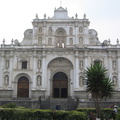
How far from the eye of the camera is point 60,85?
1631 inches

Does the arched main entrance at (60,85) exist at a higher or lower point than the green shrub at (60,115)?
higher

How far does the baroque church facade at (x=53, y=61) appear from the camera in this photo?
40.3 m

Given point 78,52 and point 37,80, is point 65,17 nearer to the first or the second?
point 78,52

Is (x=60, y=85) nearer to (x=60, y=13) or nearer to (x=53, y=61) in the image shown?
(x=53, y=61)

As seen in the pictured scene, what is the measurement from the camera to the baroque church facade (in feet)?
132

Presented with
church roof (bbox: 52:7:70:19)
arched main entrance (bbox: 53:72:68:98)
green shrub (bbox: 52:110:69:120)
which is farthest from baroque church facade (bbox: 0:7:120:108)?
green shrub (bbox: 52:110:69:120)

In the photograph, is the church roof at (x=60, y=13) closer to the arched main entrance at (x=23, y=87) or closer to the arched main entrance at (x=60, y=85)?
the arched main entrance at (x=60, y=85)

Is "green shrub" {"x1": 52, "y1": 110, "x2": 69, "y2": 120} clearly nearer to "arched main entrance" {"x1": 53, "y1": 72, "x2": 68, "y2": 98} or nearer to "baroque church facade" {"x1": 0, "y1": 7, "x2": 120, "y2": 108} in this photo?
"baroque church facade" {"x1": 0, "y1": 7, "x2": 120, "y2": 108}

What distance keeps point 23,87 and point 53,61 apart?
7373 millimetres

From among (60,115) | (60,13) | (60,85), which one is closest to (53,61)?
(60,85)

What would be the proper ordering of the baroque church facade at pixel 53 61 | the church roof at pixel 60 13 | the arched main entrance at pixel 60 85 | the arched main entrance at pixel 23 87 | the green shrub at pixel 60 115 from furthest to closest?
the church roof at pixel 60 13, the arched main entrance at pixel 60 85, the arched main entrance at pixel 23 87, the baroque church facade at pixel 53 61, the green shrub at pixel 60 115

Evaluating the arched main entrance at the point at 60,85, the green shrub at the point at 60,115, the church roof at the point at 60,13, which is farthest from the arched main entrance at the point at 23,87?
the green shrub at the point at 60,115

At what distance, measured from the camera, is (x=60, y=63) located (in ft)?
137

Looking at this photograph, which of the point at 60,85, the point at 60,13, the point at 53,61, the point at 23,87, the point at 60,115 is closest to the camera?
the point at 60,115
